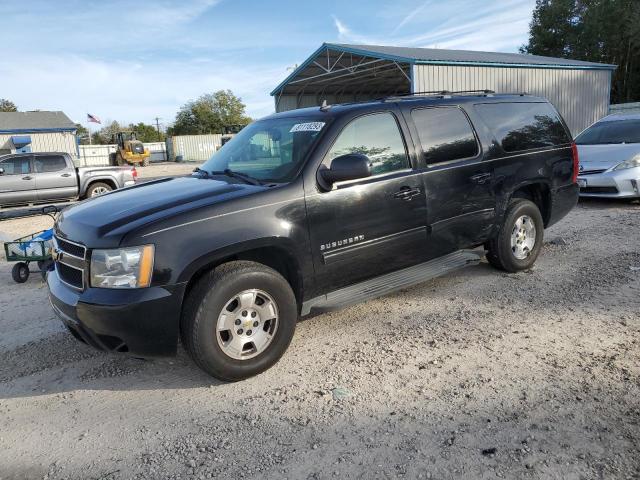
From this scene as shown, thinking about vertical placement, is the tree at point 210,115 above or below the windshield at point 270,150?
above

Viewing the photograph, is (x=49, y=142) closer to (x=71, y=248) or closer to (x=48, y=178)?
(x=48, y=178)

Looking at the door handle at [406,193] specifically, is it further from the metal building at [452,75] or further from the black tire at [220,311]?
the metal building at [452,75]

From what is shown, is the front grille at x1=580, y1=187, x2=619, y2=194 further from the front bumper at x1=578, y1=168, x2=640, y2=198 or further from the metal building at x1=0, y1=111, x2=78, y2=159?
the metal building at x1=0, y1=111, x2=78, y2=159

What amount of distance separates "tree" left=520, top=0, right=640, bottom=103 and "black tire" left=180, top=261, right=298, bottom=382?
45.3m

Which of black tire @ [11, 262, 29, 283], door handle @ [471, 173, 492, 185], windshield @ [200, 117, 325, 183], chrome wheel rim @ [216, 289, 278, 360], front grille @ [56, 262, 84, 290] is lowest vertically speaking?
black tire @ [11, 262, 29, 283]

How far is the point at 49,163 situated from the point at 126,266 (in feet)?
40.5

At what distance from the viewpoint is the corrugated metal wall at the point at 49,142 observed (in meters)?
41.4

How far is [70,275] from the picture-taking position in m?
3.46

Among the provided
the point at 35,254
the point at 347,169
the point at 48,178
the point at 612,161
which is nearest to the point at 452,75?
the point at 612,161

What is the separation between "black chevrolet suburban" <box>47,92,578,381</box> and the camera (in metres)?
3.16

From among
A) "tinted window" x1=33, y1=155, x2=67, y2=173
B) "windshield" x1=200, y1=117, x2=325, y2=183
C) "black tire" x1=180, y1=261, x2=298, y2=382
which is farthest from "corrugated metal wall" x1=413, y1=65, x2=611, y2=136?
"black tire" x1=180, y1=261, x2=298, y2=382

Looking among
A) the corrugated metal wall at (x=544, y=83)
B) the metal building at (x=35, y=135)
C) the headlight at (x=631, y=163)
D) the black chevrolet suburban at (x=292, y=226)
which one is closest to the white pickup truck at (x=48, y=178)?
the black chevrolet suburban at (x=292, y=226)

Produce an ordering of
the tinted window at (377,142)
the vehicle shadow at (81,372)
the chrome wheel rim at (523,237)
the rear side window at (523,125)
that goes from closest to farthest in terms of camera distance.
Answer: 1. the vehicle shadow at (81,372)
2. the tinted window at (377,142)
3. the rear side window at (523,125)
4. the chrome wheel rim at (523,237)

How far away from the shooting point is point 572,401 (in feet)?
9.91
